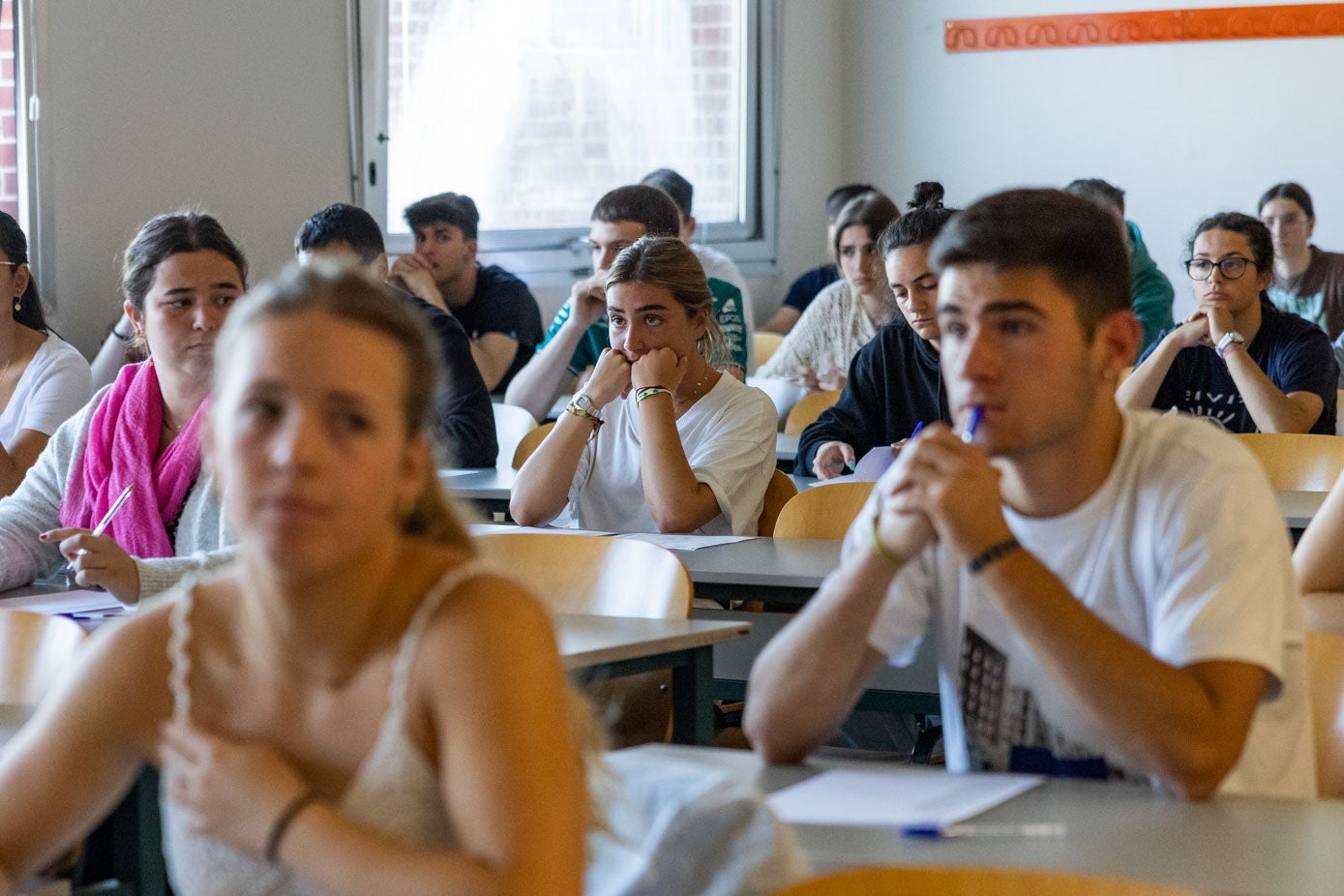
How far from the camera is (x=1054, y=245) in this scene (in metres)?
1.52

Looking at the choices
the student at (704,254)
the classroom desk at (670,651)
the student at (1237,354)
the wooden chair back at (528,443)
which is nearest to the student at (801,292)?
the student at (704,254)

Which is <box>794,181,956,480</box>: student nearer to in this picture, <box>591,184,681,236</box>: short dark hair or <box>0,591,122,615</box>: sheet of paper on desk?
<box>591,184,681,236</box>: short dark hair

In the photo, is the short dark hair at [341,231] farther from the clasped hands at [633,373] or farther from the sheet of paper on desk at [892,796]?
the sheet of paper on desk at [892,796]

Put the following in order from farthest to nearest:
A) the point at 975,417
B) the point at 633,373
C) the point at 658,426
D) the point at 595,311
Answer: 1. the point at 595,311
2. the point at 633,373
3. the point at 658,426
4. the point at 975,417

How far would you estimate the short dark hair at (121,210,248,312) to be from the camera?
2598 millimetres

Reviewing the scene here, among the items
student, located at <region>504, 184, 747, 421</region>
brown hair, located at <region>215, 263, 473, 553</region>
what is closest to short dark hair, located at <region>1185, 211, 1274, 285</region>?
student, located at <region>504, 184, 747, 421</region>

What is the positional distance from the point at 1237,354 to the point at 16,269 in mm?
2827

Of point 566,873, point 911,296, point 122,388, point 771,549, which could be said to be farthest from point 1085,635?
point 911,296

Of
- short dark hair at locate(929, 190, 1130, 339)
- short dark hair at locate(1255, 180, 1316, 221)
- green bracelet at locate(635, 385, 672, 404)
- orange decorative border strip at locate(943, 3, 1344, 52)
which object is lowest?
green bracelet at locate(635, 385, 672, 404)

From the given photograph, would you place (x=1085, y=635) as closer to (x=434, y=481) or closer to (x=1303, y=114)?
(x=434, y=481)

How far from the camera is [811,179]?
297 inches

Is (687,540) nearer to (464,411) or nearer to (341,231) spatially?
(464,411)

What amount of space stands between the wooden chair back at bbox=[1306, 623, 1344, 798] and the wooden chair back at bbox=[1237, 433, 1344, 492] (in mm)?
1730

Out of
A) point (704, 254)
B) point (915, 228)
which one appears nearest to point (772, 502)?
point (915, 228)
